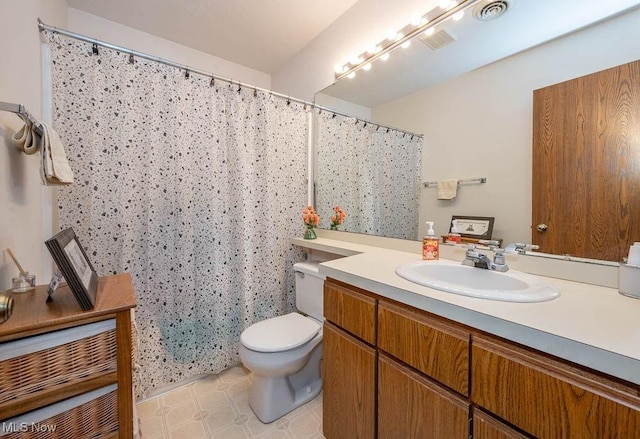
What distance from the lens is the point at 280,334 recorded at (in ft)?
4.69

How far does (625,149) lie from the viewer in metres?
0.83

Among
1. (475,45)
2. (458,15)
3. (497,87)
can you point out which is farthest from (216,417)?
(458,15)

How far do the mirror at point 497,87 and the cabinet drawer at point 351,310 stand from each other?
604 mm

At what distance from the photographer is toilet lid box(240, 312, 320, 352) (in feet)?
4.34

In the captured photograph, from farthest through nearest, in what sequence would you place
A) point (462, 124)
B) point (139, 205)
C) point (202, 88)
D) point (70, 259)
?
1. point (202, 88)
2. point (139, 205)
3. point (462, 124)
4. point (70, 259)

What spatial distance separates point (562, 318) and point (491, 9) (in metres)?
1.31

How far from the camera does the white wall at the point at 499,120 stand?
35.6 inches

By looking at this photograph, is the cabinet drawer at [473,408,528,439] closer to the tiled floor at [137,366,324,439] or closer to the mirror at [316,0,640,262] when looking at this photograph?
the mirror at [316,0,640,262]

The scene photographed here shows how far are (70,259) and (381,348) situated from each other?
1.02 meters

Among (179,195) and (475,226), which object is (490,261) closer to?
(475,226)

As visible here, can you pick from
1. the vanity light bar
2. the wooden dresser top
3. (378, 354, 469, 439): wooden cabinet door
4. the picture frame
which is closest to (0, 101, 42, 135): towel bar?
the picture frame

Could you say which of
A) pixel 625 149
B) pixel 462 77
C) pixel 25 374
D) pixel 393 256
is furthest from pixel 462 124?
pixel 25 374

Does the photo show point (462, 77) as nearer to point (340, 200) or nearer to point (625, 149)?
point (625, 149)

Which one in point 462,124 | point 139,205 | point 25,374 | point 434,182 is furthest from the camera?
point 139,205
